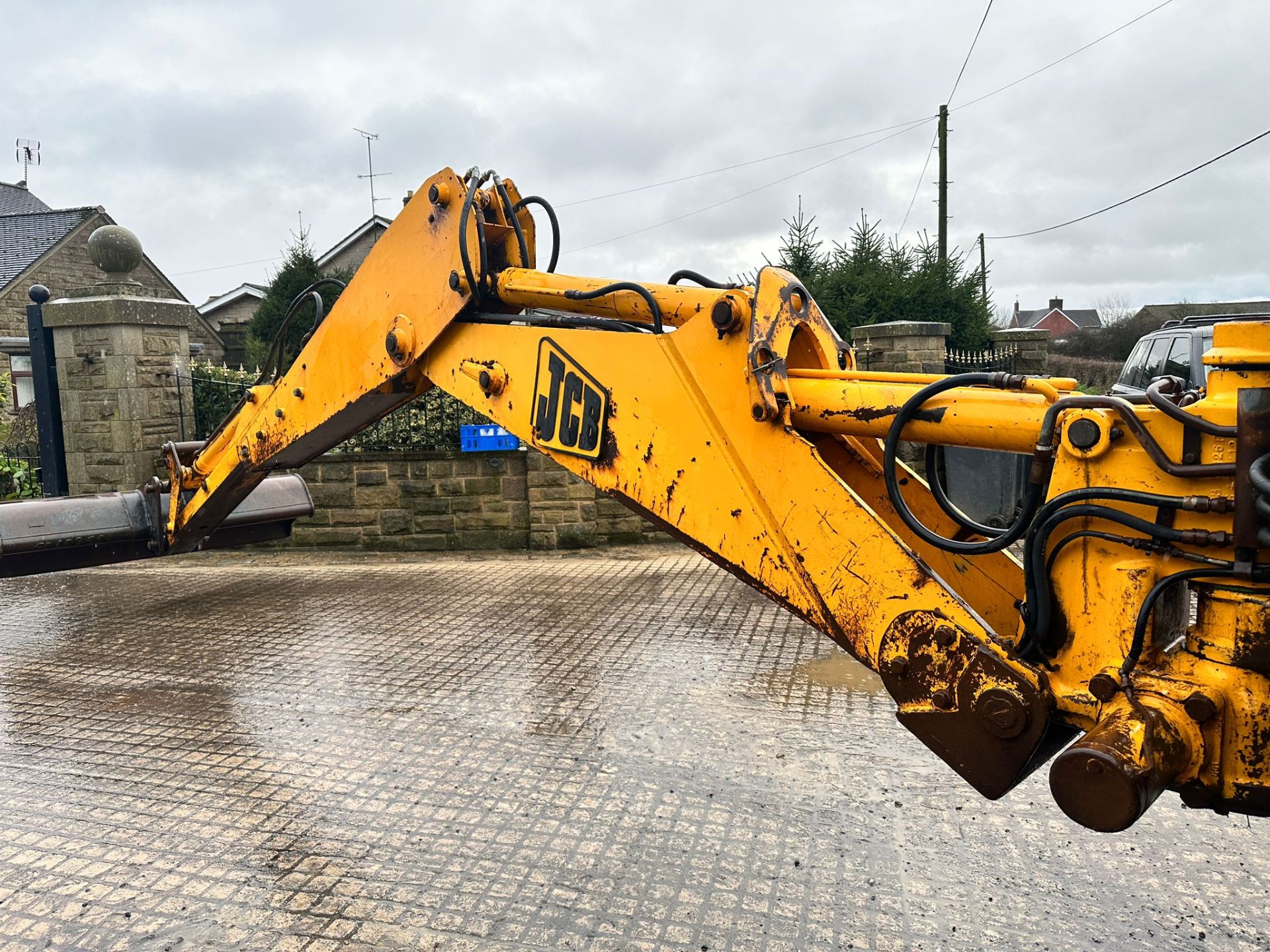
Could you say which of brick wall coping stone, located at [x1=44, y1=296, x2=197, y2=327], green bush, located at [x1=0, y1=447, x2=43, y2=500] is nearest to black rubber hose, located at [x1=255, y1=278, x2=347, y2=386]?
brick wall coping stone, located at [x1=44, y1=296, x2=197, y2=327]

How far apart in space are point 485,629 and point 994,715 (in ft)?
15.8

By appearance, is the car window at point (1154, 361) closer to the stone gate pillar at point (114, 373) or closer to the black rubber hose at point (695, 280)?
the black rubber hose at point (695, 280)

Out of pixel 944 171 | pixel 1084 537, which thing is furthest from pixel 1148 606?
pixel 944 171

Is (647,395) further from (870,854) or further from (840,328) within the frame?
(840,328)

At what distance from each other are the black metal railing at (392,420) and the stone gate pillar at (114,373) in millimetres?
366

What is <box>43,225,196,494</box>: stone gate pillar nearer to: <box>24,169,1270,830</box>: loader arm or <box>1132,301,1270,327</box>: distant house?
<box>24,169,1270,830</box>: loader arm

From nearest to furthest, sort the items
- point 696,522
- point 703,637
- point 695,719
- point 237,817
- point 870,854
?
point 696,522 < point 870,854 < point 237,817 < point 695,719 < point 703,637

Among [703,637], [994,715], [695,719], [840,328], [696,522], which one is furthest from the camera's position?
[840,328]

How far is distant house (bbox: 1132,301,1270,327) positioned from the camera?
22.3 m

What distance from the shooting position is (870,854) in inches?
144

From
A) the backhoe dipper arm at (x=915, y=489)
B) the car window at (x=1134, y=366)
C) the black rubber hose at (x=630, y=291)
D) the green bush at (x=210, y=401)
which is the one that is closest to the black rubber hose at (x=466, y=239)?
the backhoe dipper arm at (x=915, y=489)

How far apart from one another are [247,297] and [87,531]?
31756 mm

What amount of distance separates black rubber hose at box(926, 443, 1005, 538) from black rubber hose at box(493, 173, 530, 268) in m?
1.80

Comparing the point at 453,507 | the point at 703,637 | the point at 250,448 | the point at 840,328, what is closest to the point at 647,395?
the point at 250,448
